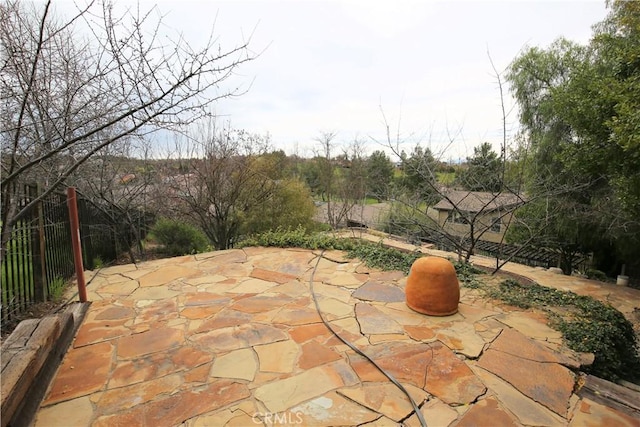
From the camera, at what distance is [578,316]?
2.82m

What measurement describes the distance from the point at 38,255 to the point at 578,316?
16.4ft

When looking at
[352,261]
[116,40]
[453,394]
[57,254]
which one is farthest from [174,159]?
[453,394]

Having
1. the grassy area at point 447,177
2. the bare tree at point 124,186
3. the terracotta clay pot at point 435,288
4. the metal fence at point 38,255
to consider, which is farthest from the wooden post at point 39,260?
the grassy area at point 447,177

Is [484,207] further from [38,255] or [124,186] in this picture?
[124,186]

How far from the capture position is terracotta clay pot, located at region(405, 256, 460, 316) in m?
2.80

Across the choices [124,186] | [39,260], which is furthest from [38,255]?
[124,186]

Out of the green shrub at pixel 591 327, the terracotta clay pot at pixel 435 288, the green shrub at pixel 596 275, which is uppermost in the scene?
the terracotta clay pot at pixel 435 288

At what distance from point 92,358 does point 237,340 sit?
100cm

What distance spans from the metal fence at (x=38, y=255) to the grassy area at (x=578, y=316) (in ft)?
12.1

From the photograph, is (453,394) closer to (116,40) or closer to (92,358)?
(92,358)

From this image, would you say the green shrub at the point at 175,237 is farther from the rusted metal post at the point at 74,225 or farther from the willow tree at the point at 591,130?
the willow tree at the point at 591,130

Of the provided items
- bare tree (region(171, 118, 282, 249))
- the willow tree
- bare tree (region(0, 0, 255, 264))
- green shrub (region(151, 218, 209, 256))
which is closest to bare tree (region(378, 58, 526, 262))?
the willow tree

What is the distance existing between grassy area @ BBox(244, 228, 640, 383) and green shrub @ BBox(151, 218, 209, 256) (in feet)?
Result: 15.0

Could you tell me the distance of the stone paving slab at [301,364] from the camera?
1714 mm
